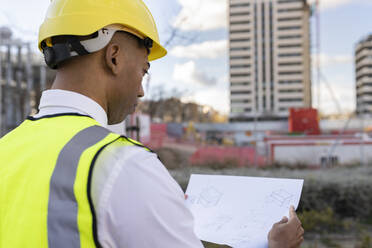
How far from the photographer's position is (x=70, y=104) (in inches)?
39.6

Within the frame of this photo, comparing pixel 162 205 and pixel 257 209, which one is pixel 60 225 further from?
pixel 257 209

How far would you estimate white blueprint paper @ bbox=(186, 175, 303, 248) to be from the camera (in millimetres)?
1298

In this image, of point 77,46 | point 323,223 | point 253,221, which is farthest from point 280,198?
point 323,223

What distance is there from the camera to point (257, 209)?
1.37m

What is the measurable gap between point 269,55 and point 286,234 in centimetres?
10949

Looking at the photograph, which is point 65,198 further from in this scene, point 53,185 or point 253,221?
point 253,221

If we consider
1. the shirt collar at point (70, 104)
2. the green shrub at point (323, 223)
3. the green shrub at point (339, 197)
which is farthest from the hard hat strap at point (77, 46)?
the green shrub at point (339, 197)

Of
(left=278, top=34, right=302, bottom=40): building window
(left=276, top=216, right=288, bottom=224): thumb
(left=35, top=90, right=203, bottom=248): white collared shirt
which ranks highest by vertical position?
(left=278, top=34, right=302, bottom=40): building window

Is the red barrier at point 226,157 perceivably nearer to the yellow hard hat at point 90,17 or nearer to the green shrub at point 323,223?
the green shrub at point 323,223

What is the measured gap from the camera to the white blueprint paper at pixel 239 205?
130cm

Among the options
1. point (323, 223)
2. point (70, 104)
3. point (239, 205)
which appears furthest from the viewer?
point (323, 223)

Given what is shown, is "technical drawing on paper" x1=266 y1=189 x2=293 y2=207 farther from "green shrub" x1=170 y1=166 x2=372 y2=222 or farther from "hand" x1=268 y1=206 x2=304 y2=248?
"green shrub" x1=170 y1=166 x2=372 y2=222

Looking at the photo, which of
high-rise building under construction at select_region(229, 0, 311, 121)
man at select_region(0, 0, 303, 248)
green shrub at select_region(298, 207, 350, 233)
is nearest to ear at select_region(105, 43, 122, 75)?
man at select_region(0, 0, 303, 248)

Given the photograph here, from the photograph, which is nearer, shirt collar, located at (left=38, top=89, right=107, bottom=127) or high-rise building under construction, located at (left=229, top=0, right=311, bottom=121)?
shirt collar, located at (left=38, top=89, right=107, bottom=127)
